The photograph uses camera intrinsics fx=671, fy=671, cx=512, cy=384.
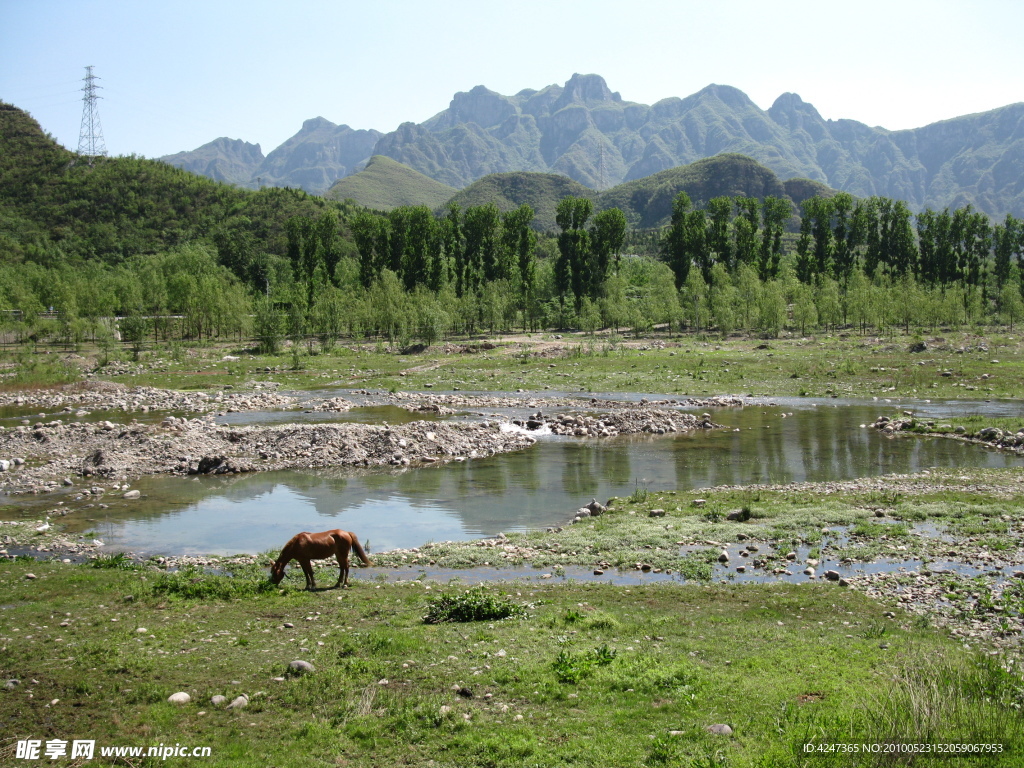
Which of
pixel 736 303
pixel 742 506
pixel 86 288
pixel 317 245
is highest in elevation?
pixel 317 245

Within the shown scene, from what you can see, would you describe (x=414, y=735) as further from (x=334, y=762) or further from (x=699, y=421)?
(x=699, y=421)

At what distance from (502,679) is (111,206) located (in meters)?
161

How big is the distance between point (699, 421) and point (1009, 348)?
47030 millimetres

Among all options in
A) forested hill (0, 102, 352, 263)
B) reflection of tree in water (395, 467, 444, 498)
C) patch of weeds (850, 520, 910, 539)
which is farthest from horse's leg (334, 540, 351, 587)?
forested hill (0, 102, 352, 263)

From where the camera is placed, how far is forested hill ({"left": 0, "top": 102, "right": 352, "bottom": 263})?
427ft

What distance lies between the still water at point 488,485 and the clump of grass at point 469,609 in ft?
21.3

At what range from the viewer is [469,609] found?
1173 cm

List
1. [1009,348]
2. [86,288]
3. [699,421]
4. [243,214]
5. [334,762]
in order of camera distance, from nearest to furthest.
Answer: [334,762] < [699,421] < [1009,348] < [86,288] < [243,214]

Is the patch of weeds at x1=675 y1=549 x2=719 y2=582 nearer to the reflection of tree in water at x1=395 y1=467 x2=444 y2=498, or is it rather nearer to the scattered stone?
the scattered stone

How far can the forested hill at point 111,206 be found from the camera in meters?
130

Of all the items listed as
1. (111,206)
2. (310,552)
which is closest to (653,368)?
(310,552)

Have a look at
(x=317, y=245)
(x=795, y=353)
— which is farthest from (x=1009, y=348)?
(x=317, y=245)

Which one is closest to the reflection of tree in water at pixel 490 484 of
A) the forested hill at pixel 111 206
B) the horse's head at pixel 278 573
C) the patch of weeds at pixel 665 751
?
the horse's head at pixel 278 573

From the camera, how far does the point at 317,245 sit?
106 m
